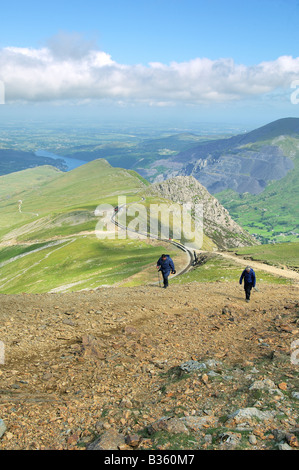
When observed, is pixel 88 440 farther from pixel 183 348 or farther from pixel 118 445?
pixel 183 348

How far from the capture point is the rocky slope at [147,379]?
9211 millimetres

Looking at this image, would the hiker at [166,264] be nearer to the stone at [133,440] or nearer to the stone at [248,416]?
the stone at [248,416]

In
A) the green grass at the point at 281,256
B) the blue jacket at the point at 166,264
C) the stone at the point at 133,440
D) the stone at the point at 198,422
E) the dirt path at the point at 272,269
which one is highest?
the stone at the point at 133,440

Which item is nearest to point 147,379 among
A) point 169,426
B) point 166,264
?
point 169,426

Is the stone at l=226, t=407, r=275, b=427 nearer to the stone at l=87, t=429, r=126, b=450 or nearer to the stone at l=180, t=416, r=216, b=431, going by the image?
the stone at l=180, t=416, r=216, b=431

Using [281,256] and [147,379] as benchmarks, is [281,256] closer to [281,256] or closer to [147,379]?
[281,256]

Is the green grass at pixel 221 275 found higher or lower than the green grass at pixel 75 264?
higher

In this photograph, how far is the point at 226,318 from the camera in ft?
70.4

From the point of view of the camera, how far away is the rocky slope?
30.2 ft

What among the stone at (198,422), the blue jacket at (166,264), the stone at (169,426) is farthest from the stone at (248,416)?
the blue jacket at (166,264)

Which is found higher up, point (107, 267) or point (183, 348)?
point (183, 348)

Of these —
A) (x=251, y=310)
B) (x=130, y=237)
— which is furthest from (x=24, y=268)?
(x=251, y=310)

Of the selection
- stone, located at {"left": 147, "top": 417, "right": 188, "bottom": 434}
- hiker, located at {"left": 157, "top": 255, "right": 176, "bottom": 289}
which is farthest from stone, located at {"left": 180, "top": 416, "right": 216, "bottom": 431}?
hiker, located at {"left": 157, "top": 255, "right": 176, "bottom": 289}
